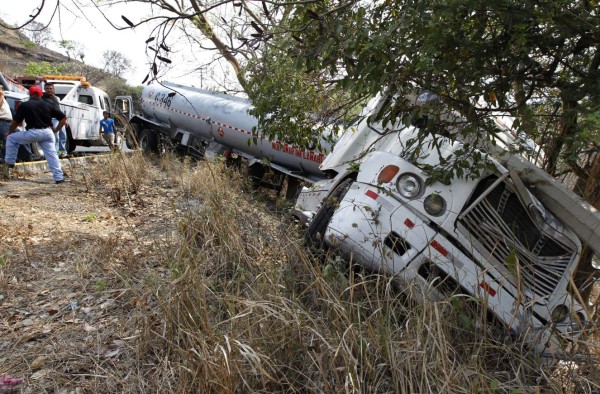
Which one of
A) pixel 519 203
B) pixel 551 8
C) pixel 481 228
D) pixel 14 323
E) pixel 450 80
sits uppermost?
pixel 551 8

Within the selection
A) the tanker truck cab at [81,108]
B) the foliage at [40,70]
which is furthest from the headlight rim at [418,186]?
the foliage at [40,70]

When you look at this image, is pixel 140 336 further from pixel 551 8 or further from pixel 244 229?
pixel 551 8

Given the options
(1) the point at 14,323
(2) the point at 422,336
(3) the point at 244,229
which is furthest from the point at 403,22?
(1) the point at 14,323

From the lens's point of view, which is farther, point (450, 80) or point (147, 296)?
point (147, 296)

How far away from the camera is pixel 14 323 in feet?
10.8

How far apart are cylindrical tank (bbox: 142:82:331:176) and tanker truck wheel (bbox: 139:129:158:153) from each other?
0.43 meters

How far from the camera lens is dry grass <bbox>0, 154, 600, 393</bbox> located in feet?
7.78

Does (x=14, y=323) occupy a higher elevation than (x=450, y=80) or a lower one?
lower

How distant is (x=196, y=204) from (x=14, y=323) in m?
2.36

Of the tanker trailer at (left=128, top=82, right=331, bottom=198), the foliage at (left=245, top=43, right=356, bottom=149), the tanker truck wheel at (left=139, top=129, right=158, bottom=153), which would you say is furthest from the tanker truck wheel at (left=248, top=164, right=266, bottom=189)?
the foliage at (left=245, top=43, right=356, bottom=149)

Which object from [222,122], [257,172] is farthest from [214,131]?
[257,172]

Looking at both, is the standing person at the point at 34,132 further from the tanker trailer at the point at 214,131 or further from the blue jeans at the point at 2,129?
the tanker trailer at the point at 214,131

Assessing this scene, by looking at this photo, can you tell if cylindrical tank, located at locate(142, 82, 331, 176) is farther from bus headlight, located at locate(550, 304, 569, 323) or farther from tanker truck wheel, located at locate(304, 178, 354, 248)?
bus headlight, located at locate(550, 304, 569, 323)

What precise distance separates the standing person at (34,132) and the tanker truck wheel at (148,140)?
5257 millimetres
